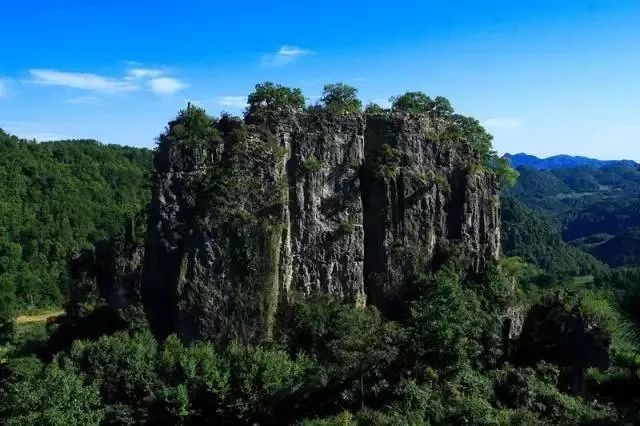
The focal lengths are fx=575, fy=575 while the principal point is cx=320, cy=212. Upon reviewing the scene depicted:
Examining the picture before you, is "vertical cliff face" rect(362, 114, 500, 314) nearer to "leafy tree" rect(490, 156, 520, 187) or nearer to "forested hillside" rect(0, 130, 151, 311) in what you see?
"leafy tree" rect(490, 156, 520, 187)

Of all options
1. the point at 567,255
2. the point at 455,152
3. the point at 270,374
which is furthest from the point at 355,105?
the point at 567,255

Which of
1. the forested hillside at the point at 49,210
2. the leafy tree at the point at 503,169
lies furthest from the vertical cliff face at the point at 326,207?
Answer: the forested hillside at the point at 49,210

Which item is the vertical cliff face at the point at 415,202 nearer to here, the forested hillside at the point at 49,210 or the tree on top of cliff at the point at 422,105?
the tree on top of cliff at the point at 422,105

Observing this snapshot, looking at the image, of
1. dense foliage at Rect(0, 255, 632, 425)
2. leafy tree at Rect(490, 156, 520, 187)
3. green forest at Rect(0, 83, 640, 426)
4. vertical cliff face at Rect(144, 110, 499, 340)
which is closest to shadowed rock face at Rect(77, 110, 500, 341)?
vertical cliff face at Rect(144, 110, 499, 340)

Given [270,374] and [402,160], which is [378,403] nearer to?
[270,374]

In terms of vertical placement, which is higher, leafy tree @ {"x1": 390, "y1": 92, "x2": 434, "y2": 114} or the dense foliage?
leafy tree @ {"x1": 390, "y1": 92, "x2": 434, "y2": 114}
